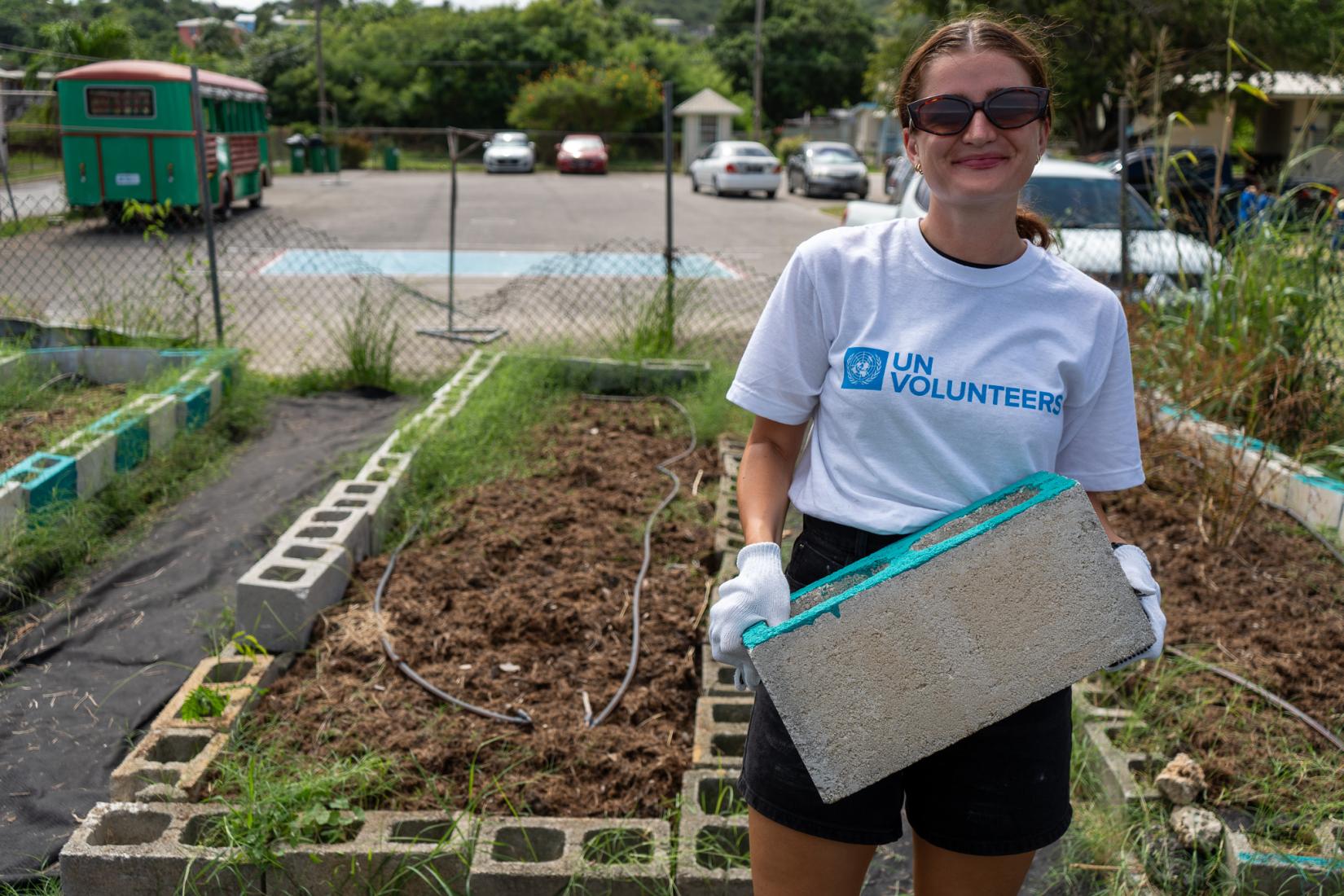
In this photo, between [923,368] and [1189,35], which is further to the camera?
[1189,35]

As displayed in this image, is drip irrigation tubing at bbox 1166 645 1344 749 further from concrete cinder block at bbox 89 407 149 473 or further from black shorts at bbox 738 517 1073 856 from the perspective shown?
concrete cinder block at bbox 89 407 149 473

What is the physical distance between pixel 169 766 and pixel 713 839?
4.44 ft

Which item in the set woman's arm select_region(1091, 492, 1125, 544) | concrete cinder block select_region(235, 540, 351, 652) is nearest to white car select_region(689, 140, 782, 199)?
concrete cinder block select_region(235, 540, 351, 652)

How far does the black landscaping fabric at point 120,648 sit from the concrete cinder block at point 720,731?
61.9 inches

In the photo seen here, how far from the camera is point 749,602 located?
165 cm

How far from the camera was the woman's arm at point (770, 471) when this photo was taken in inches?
71.1

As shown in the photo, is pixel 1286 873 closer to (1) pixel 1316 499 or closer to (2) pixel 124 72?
(1) pixel 1316 499

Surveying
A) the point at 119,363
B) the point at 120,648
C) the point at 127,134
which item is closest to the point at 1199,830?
the point at 120,648

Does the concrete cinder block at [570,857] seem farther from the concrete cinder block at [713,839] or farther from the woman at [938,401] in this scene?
the woman at [938,401]

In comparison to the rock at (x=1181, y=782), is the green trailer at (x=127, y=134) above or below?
above

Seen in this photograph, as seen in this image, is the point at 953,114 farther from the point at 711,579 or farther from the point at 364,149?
the point at 364,149

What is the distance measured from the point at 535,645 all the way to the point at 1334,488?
315 cm

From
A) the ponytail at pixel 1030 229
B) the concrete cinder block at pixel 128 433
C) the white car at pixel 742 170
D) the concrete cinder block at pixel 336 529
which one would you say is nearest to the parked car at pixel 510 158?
the white car at pixel 742 170

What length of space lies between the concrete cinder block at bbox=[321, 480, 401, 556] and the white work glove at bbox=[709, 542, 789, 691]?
2884 millimetres
